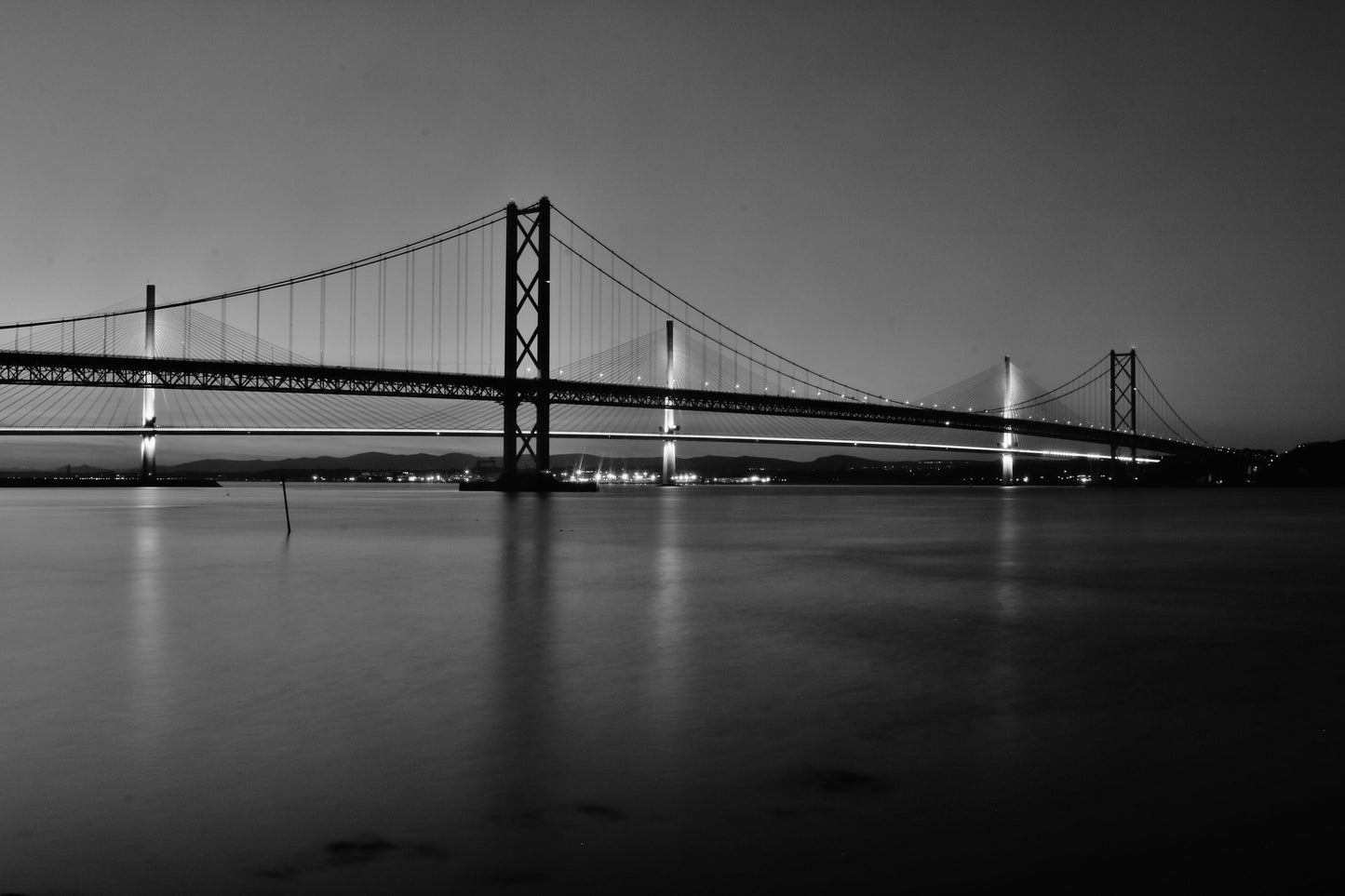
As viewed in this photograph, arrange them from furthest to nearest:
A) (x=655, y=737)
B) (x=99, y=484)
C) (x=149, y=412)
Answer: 1. (x=99, y=484)
2. (x=149, y=412)
3. (x=655, y=737)

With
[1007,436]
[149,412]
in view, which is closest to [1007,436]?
[1007,436]

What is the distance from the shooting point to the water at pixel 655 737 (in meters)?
3.07

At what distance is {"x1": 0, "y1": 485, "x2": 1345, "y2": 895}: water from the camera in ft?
10.1

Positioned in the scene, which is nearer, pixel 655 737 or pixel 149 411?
pixel 655 737

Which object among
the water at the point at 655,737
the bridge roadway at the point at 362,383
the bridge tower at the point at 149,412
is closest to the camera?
the water at the point at 655,737

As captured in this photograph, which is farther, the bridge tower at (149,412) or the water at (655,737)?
the bridge tower at (149,412)

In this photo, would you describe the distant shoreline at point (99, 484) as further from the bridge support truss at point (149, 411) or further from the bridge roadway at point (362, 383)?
the bridge roadway at point (362, 383)

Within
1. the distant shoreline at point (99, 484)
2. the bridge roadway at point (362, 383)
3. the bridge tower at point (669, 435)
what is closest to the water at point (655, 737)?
the bridge roadway at point (362, 383)

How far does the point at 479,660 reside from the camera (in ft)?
21.7

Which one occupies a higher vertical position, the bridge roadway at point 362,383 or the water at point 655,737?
the bridge roadway at point 362,383

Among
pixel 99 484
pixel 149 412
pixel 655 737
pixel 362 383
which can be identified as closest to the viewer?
pixel 655 737

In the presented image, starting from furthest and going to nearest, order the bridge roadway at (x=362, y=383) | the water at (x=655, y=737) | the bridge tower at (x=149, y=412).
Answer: the bridge tower at (x=149, y=412)
the bridge roadway at (x=362, y=383)
the water at (x=655, y=737)

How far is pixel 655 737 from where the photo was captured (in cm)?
454

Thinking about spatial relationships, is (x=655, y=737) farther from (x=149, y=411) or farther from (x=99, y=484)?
(x=99, y=484)
